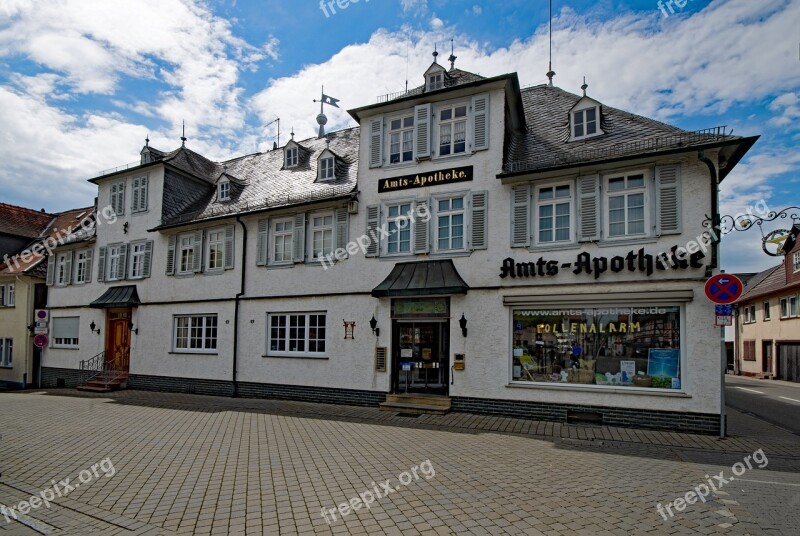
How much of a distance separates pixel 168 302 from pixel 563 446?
1644 cm

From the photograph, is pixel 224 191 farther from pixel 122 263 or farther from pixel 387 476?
pixel 387 476

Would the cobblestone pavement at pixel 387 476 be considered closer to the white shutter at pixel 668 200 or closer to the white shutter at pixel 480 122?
the white shutter at pixel 668 200

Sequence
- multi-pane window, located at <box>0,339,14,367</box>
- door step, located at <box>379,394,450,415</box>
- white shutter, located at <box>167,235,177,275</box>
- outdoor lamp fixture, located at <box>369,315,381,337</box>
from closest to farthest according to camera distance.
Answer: door step, located at <box>379,394,450,415</box>, outdoor lamp fixture, located at <box>369,315,381,337</box>, white shutter, located at <box>167,235,177,275</box>, multi-pane window, located at <box>0,339,14,367</box>

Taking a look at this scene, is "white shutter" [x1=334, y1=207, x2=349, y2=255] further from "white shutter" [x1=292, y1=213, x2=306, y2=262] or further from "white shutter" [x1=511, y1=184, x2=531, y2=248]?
"white shutter" [x1=511, y1=184, x2=531, y2=248]

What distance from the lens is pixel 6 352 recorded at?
27562 millimetres

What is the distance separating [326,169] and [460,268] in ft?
23.3

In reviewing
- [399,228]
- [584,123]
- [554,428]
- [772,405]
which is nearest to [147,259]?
[399,228]

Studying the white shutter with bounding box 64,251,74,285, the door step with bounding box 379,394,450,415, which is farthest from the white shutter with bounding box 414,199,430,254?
the white shutter with bounding box 64,251,74,285

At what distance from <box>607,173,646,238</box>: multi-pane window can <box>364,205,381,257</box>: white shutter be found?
6626 millimetres

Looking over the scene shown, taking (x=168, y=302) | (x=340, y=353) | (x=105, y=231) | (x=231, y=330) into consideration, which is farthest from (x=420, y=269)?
(x=105, y=231)

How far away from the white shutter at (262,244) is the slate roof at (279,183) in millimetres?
620

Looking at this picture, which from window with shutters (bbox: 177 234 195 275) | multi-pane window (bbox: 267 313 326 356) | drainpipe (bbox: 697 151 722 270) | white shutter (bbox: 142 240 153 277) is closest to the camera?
drainpipe (bbox: 697 151 722 270)

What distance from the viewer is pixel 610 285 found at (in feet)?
39.0

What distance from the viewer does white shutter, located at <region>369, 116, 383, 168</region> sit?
15.4 m
